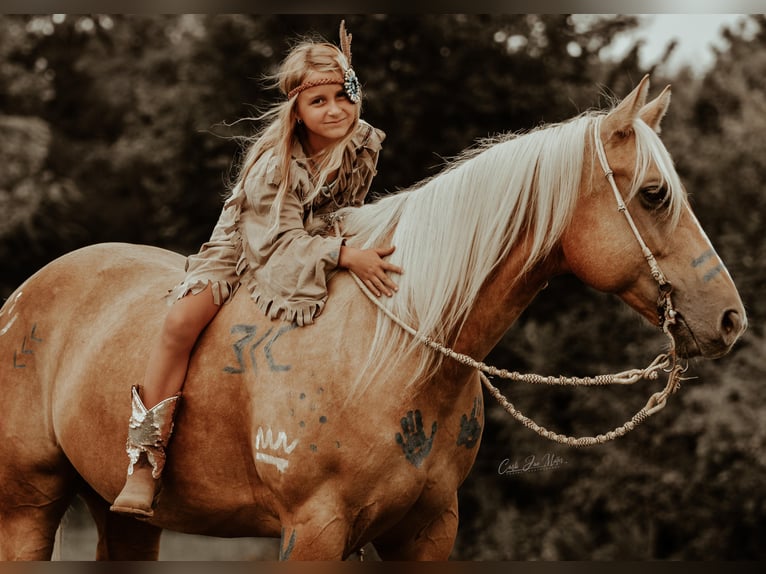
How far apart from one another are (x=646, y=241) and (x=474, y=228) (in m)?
0.56

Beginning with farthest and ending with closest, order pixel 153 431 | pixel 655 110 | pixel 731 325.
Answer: pixel 153 431
pixel 655 110
pixel 731 325

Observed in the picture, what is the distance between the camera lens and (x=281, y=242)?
3.39m

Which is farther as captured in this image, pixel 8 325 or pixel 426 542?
pixel 8 325

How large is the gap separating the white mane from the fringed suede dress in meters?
0.28

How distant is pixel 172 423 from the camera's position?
11.6 feet

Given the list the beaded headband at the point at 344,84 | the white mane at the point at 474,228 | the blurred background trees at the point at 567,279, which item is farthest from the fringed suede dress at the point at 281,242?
the blurred background trees at the point at 567,279

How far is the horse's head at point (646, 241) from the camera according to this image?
2.99 m

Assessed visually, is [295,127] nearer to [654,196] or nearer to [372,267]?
[372,267]

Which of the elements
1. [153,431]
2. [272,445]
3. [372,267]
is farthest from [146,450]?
[372,267]

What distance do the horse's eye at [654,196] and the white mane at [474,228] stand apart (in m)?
0.18

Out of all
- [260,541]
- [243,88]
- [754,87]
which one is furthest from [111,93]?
[754,87]

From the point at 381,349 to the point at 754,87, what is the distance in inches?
234

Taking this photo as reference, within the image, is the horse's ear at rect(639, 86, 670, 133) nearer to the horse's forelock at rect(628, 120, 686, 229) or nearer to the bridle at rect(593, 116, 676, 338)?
the horse's forelock at rect(628, 120, 686, 229)

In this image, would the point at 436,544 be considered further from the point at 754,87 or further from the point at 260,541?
the point at 260,541
